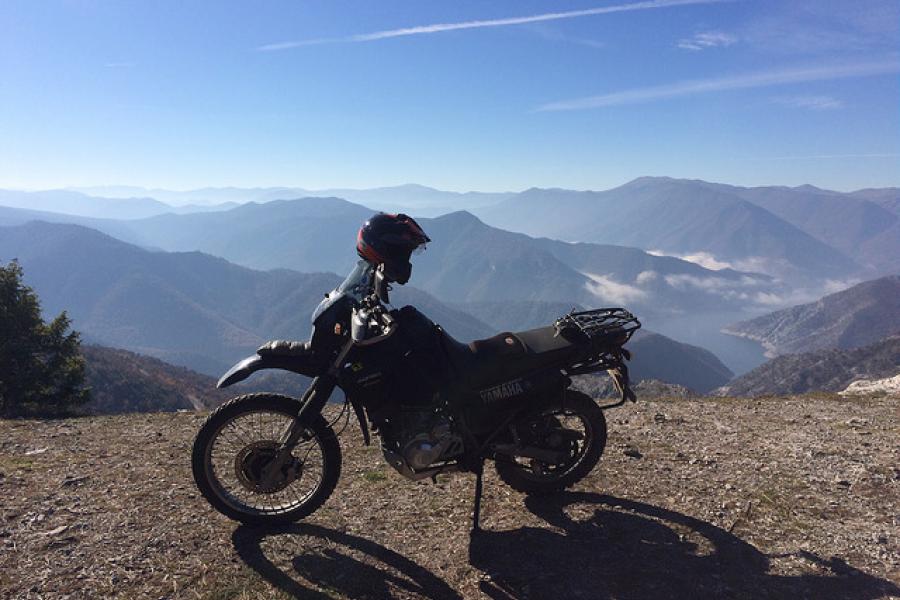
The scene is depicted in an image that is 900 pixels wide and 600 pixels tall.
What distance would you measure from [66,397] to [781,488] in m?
24.1

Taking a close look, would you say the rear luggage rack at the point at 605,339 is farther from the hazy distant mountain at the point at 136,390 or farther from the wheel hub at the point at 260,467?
the hazy distant mountain at the point at 136,390

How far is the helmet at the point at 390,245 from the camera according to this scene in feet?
16.4

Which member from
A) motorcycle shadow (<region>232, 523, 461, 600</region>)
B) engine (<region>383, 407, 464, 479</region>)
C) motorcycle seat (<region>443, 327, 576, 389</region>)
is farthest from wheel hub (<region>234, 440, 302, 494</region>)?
motorcycle seat (<region>443, 327, 576, 389</region>)

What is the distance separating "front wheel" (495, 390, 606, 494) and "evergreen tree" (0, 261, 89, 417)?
780 inches

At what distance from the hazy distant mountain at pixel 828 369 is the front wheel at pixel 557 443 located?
125426mm

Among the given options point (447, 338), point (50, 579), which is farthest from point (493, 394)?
point (50, 579)

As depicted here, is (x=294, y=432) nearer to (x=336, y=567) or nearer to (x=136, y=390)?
(x=336, y=567)

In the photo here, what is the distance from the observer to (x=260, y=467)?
523cm

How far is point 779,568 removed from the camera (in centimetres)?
477

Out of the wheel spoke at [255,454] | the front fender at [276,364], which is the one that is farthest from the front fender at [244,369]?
the wheel spoke at [255,454]

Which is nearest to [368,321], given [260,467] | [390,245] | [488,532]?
[390,245]

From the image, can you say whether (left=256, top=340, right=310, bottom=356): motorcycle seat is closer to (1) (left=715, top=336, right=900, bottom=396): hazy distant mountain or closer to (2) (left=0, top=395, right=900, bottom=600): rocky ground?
(2) (left=0, top=395, right=900, bottom=600): rocky ground

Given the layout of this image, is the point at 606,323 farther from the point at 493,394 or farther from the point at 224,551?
the point at 224,551

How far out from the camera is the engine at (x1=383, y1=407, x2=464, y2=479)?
5023mm
